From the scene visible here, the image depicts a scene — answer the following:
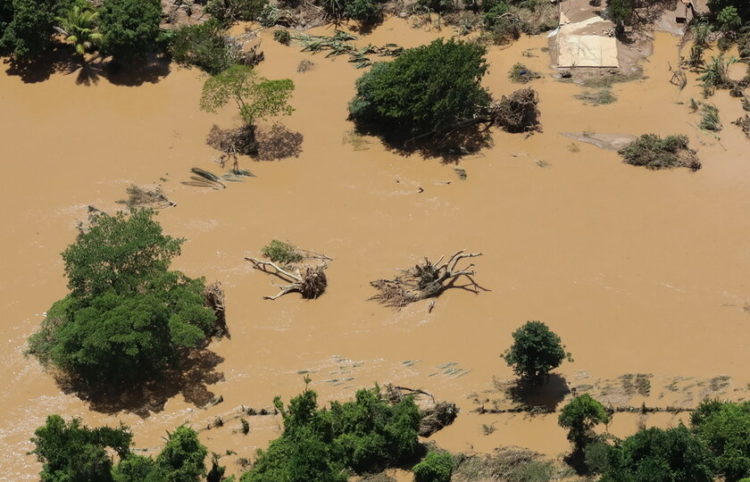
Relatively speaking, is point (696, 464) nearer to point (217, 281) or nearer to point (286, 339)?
point (286, 339)

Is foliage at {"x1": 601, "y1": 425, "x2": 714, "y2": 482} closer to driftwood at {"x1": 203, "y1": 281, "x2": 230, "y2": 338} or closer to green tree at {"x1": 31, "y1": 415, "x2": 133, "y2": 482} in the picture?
green tree at {"x1": 31, "y1": 415, "x2": 133, "y2": 482}

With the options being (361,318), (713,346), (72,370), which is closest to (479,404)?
(361,318)

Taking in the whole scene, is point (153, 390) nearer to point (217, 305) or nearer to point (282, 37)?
point (217, 305)

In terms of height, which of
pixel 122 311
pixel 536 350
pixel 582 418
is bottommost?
pixel 582 418

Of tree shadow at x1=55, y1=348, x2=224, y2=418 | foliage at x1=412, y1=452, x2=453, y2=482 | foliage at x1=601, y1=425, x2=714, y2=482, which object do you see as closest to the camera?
foliage at x1=601, y1=425, x2=714, y2=482

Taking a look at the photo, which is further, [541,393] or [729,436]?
[541,393]

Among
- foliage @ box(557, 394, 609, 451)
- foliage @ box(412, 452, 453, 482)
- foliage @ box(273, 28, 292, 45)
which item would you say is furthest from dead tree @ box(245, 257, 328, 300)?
foliage @ box(273, 28, 292, 45)

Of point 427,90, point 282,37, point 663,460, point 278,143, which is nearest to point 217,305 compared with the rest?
point 278,143
